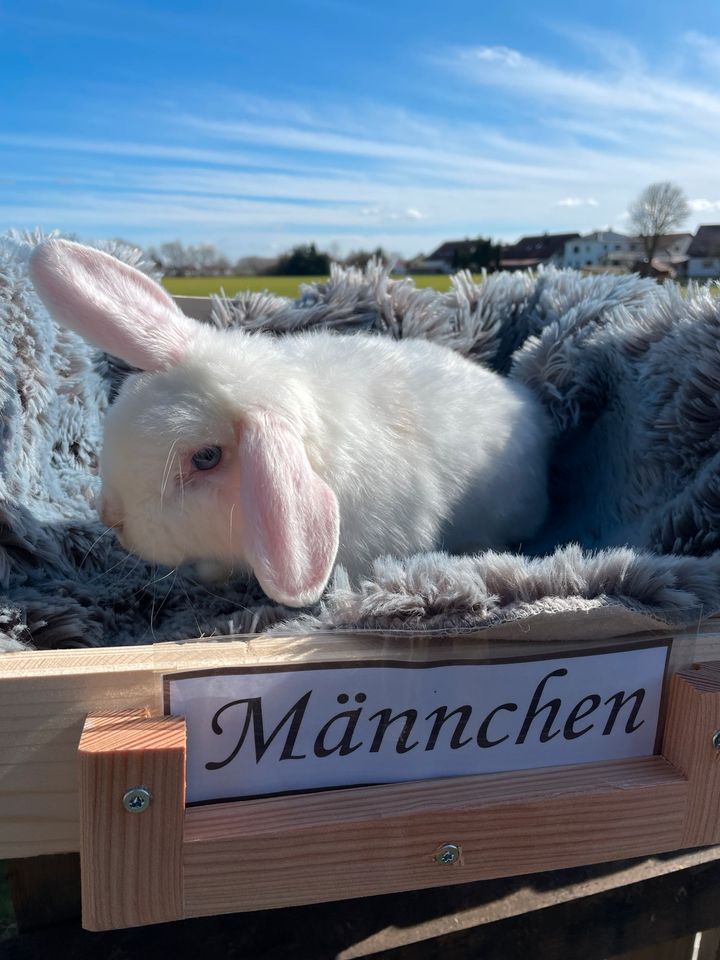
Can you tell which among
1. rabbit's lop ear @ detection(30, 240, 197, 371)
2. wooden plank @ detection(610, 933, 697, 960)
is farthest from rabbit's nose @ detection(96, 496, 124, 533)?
wooden plank @ detection(610, 933, 697, 960)

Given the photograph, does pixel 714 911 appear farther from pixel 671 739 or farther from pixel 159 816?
pixel 159 816

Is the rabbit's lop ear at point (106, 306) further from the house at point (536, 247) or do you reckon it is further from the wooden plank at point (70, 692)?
the house at point (536, 247)

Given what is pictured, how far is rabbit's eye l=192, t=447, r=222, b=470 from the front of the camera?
0.55 meters

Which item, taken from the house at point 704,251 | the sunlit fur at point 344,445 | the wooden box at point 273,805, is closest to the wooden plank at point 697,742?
the wooden box at point 273,805

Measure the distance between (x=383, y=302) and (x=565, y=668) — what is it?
2.36 ft

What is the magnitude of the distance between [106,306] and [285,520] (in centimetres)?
23

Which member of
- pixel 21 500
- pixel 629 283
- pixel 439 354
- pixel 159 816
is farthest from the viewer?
pixel 629 283

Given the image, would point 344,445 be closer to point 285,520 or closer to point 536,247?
point 285,520

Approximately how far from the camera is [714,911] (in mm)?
668

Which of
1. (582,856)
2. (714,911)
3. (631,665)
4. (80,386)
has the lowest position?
(714,911)

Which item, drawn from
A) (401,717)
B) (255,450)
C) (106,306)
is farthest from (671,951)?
(106,306)

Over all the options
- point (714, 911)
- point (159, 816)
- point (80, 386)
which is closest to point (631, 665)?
point (159, 816)

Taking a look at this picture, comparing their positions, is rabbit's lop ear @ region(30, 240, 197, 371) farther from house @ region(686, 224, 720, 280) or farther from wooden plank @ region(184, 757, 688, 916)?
house @ region(686, 224, 720, 280)

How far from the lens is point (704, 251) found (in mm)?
9156
